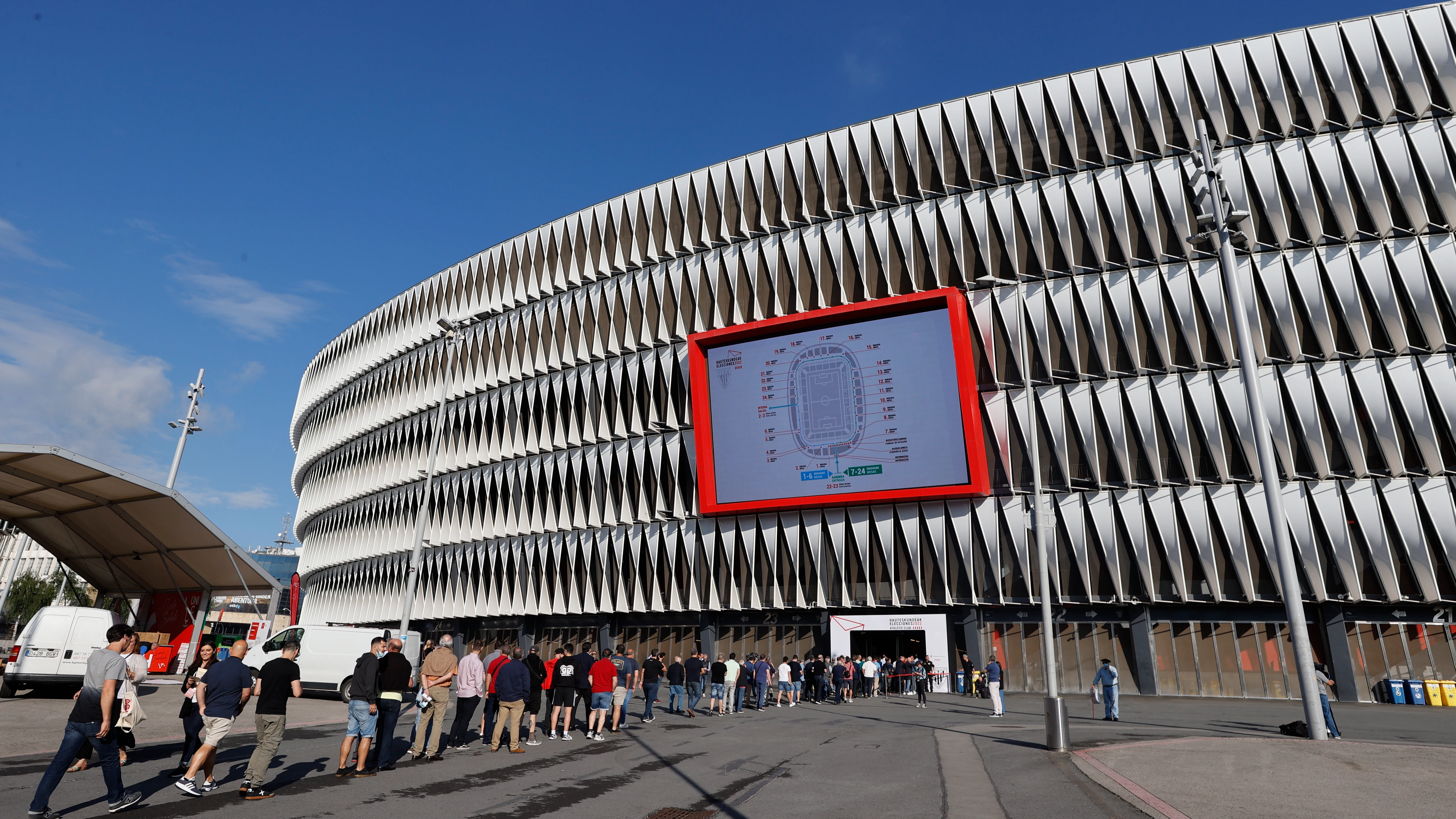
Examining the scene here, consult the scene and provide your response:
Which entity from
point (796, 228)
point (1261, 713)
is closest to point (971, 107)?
point (796, 228)

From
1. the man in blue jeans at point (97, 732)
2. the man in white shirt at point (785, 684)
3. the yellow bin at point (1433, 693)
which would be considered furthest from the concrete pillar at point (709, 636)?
the man in blue jeans at point (97, 732)

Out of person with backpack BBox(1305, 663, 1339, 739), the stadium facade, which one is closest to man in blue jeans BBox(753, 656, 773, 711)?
the stadium facade

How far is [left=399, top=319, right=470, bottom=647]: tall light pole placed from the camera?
28547 mm

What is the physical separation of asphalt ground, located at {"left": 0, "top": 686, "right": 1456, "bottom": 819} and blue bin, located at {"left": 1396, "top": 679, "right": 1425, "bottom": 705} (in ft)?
34.7

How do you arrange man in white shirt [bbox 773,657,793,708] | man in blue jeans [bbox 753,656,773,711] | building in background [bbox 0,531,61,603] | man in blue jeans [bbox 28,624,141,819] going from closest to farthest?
man in blue jeans [bbox 28,624,141,819]
man in blue jeans [bbox 753,656,773,711]
man in white shirt [bbox 773,657,793,708]
building in background [bbox 0,531,61,603]

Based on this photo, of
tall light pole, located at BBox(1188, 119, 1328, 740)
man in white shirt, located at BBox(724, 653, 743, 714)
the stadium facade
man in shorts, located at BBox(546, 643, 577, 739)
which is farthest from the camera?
the stadium facade

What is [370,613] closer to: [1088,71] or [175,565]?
[175,565]

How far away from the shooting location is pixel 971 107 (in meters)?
37.1

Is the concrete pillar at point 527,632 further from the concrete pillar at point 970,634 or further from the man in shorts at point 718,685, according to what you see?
the man in shorts at point 718,685

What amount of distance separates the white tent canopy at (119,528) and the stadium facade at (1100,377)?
11.7 m

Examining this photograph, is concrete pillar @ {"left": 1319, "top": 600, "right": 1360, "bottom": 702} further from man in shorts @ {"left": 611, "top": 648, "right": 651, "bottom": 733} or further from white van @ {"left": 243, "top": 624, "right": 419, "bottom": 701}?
white van @ {"left": 243, "top": 624, "right": 419, "bottom": 701}

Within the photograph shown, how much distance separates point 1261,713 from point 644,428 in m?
28.8

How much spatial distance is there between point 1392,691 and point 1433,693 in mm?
1145

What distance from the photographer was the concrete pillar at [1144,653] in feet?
104
